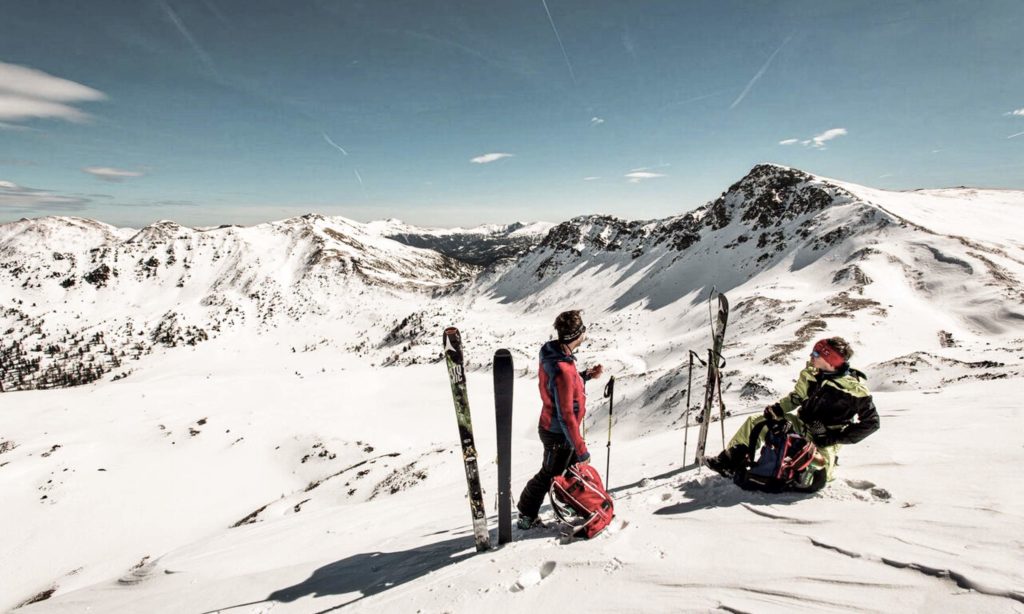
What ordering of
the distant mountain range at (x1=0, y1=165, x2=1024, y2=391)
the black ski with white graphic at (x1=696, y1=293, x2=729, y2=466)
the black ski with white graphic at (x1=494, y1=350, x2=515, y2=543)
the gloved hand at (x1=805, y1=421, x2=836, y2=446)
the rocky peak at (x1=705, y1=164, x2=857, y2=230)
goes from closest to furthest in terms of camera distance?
the black ski with white graphic at (x1=494, y1=350, x2=515, y2=543), the gloved hand at (x1=805, y1=421, x2=836, y2=446), the black ski with white graphic at (x1=696, y1=293, x2=729, y2=466), the distant mountain range at (x1=0, y1=165, x2=1024, y2=391), the rocky peak at (x1=705, y1=164, x2=857, y2=230)

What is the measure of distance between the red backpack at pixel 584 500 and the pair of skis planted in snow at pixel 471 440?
2.35ft

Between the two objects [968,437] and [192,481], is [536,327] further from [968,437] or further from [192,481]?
[968,437]

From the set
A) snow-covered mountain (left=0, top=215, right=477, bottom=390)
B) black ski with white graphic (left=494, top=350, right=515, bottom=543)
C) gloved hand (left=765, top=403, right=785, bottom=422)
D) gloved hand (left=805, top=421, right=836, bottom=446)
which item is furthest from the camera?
snow-covered mountain (left=0, top=215, right=477, bottom=390)

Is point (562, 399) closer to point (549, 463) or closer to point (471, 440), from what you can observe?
point (549, 463)

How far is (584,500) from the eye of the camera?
18.2ft

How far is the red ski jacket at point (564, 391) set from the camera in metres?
5.38

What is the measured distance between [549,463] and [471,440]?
1.18 meters

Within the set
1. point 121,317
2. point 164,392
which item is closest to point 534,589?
point 164,392

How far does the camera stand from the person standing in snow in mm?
5398

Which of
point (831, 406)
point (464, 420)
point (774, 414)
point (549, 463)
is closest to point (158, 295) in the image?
point (464, 420)


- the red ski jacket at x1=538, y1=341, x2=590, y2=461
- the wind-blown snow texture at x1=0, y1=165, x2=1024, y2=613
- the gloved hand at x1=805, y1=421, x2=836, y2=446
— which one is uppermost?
the red ski jacket at x1=538, y1=341, x2=590, y2=461

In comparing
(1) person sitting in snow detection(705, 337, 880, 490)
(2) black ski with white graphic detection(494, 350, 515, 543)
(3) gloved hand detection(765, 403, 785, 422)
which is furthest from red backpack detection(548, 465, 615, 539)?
(3) gloved hand detection(765, 403, 785, 422)

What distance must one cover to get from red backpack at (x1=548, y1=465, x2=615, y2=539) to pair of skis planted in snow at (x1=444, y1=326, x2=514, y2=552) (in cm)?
72

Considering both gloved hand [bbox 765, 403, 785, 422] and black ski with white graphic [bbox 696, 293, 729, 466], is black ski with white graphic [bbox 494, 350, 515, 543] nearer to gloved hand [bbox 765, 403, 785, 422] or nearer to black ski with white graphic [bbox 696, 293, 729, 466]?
gloved hand [bbox 765, 403, 785, 422]
